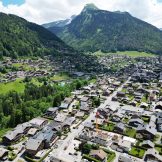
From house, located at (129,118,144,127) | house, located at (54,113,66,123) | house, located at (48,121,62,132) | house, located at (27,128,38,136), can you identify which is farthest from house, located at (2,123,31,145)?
house, located at (129,118,144,127)

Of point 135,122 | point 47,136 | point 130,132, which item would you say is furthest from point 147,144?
point 47,136

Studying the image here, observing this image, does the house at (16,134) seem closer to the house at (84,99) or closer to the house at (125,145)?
the house at (125,145)

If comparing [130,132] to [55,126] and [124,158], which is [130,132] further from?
[55,126]

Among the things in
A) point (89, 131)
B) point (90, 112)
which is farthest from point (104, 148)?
point (90, 112)

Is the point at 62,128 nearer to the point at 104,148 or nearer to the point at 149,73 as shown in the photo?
the point at 104,148

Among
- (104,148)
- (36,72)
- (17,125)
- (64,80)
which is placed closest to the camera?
(104,148)

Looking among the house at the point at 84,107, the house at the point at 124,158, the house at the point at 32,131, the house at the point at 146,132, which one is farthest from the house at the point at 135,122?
the house at the point at 32,131

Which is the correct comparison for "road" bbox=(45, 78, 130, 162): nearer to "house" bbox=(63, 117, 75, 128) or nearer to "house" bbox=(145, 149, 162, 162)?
"house" bbox=(63, 117, 75, 128)
